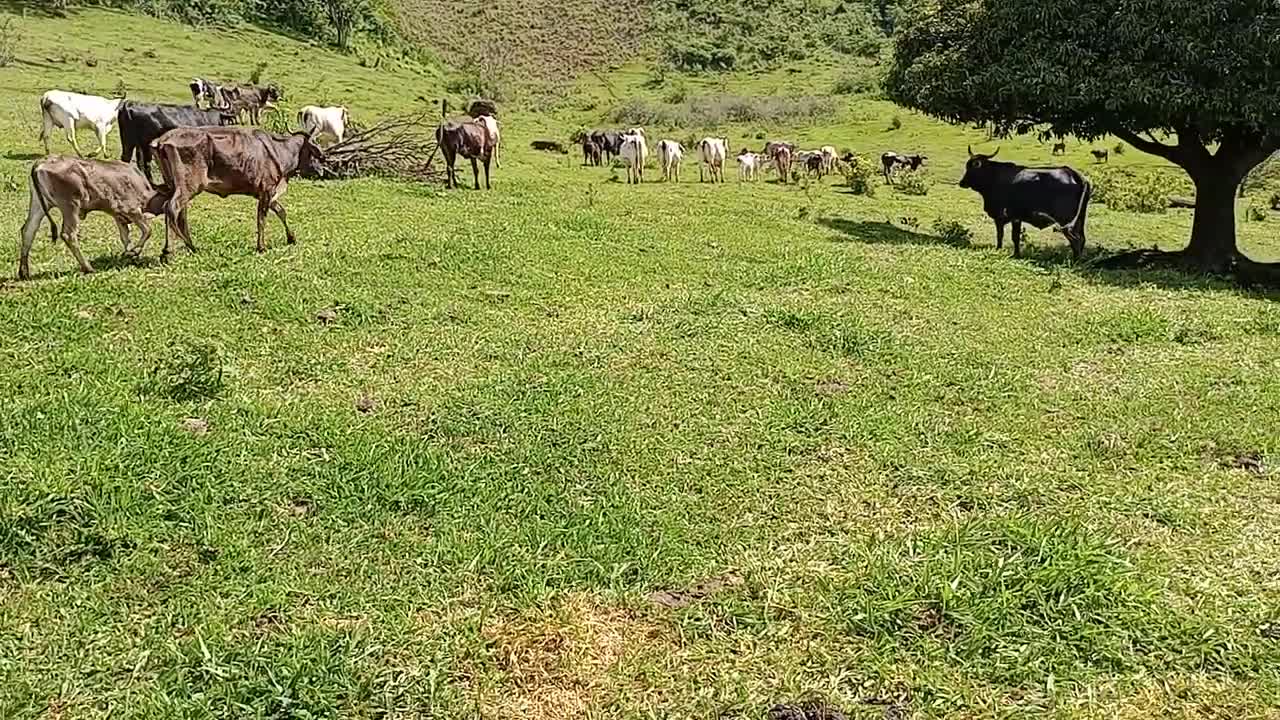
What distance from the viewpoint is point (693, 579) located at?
4.05 m

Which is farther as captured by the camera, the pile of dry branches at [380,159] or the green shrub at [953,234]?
the pile of dry branches at [380,159]

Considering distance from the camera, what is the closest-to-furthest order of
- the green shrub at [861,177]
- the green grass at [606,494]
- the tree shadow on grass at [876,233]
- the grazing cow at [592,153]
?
the green grass at [606,494]
the tree shadow on grass at [876,233]
the green shrub at [861,177]
the grazing cow at [592,153]

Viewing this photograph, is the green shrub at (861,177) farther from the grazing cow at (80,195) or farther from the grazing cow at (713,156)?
the grazing cow at (80,195)

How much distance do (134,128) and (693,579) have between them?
1366 cm

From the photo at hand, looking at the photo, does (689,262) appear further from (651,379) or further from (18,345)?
(18,345)

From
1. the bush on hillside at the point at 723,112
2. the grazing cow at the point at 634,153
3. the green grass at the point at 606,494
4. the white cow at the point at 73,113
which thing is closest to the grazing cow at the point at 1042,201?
the green grass at the point at 606,494

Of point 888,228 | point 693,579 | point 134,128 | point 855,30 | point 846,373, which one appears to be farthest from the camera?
point 855,30

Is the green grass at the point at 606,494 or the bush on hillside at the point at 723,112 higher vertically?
the bush on hillside at the point at 723,112

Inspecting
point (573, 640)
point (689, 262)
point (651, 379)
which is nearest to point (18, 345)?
point (651, 379)

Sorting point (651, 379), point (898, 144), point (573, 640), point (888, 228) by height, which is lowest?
point (573, 640)

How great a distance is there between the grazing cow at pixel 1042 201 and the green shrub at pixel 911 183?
866cm

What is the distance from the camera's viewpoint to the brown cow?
53.2ft

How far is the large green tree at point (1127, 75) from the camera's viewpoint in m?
11.9

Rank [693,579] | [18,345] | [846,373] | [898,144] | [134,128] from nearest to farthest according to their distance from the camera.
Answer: [693,579]
[18,345]
[846,373]
[134,128]
[898,144]
